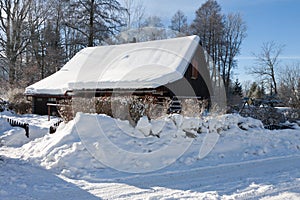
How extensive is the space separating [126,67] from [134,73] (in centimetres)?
203

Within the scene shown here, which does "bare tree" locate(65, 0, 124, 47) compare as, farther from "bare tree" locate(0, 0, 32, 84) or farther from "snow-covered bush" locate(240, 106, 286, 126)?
"snow-covered bush" locate(240, 106, 286, 126)

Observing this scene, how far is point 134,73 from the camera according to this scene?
1546 centimetres

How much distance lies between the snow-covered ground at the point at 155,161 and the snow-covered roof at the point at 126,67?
5.74 metres

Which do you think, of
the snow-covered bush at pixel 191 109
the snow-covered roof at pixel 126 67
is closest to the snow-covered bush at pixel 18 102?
the snow-covered roof at pixel 126 67

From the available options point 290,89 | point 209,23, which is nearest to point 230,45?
point 209,23

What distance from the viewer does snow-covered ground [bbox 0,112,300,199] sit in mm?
4805

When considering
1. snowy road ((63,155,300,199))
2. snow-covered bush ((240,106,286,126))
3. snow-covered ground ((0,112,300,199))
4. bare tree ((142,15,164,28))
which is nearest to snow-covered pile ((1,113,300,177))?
snow-covered ground ((0,112,300,199))

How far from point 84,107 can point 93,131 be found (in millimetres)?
2132

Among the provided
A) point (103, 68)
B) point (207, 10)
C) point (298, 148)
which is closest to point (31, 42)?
point (103, 68)

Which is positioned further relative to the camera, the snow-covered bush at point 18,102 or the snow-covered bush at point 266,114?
the snow-covered bush at point 18,102

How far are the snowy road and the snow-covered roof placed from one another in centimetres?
776

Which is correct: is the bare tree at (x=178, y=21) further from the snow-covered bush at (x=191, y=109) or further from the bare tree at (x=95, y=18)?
the snow-covered bush at (x=191, y=109)

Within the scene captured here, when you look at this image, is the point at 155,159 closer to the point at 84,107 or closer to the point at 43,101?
the point at 84,107

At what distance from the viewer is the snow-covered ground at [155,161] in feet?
15.8
